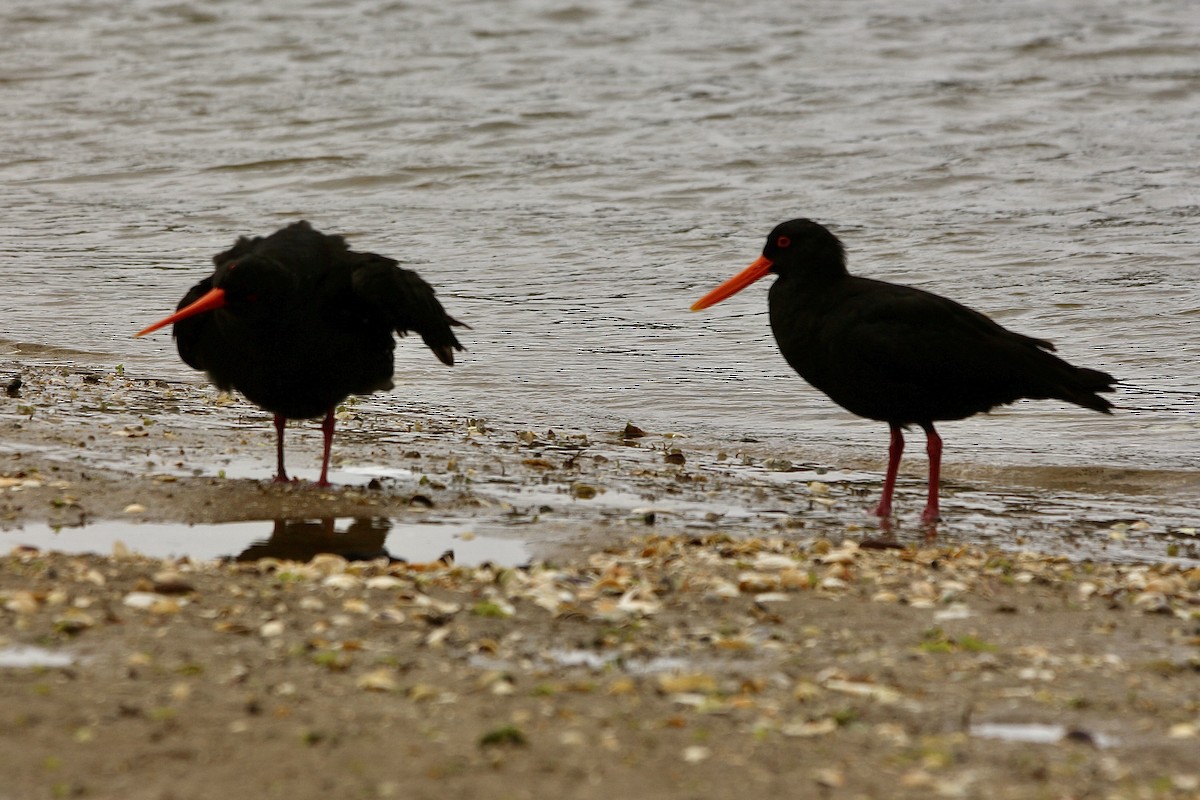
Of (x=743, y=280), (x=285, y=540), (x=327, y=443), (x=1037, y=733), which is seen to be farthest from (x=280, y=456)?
(x=1037, y=733)

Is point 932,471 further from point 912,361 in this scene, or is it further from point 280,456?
point 280,456

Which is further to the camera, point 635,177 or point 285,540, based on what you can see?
point 635,177

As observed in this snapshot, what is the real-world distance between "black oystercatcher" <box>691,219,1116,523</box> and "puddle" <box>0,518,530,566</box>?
6.37ft

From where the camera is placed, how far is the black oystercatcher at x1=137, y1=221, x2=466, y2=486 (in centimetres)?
667

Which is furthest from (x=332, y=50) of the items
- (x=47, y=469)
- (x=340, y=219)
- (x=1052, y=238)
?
(x=47, y=469)

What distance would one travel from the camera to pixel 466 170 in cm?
1633

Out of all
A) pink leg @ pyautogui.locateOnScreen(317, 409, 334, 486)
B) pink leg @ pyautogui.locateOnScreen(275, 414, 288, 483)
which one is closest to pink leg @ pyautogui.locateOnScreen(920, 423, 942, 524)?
pink leg @ pyautogui.locateOnScreen(317, 409, 334, 486)

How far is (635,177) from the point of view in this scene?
15828mm

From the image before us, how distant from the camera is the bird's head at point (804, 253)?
7293 mm

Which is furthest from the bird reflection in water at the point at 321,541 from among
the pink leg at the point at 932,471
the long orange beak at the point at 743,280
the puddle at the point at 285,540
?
the long orange beak at the point at 743,280

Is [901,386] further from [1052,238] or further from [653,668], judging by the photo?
[1052,238]

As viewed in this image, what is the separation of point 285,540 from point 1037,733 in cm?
308

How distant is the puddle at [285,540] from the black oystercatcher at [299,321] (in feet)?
2.52

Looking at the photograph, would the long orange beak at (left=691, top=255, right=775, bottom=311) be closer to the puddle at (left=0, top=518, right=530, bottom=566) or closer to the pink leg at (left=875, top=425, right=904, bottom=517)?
the pink leg at (left=875, top=425, right=904, bottom=517)
